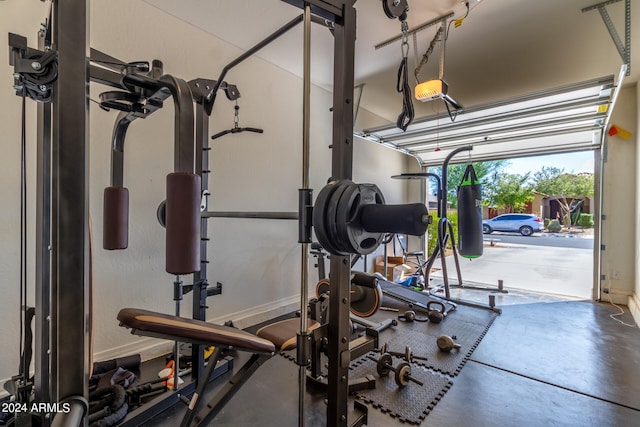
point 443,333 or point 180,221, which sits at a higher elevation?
point 180,221

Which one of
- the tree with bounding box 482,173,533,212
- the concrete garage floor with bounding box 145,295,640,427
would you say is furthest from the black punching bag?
the tree with bounding box 482,173,533,212

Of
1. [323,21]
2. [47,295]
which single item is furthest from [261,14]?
[47,295]

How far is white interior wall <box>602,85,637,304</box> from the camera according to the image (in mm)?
3551

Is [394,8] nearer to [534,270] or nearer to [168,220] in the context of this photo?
[168,220]

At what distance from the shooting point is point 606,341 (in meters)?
2.56

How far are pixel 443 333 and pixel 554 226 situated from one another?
8216 mm

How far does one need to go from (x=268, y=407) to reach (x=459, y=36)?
326 centimetres

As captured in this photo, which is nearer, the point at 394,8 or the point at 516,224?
the point at 394,8

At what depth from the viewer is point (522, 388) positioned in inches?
74.9

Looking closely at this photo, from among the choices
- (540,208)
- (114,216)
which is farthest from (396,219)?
(540,208)

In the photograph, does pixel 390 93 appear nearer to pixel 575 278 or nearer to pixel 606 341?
pixel 606 341

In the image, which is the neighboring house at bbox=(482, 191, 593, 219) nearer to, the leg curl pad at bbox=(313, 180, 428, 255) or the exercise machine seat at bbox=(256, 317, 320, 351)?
the exercise machine seat at bbox=(256, 317, 320, 351)

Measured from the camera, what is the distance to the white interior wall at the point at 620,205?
355 cm

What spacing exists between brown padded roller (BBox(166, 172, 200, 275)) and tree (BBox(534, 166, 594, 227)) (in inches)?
325
